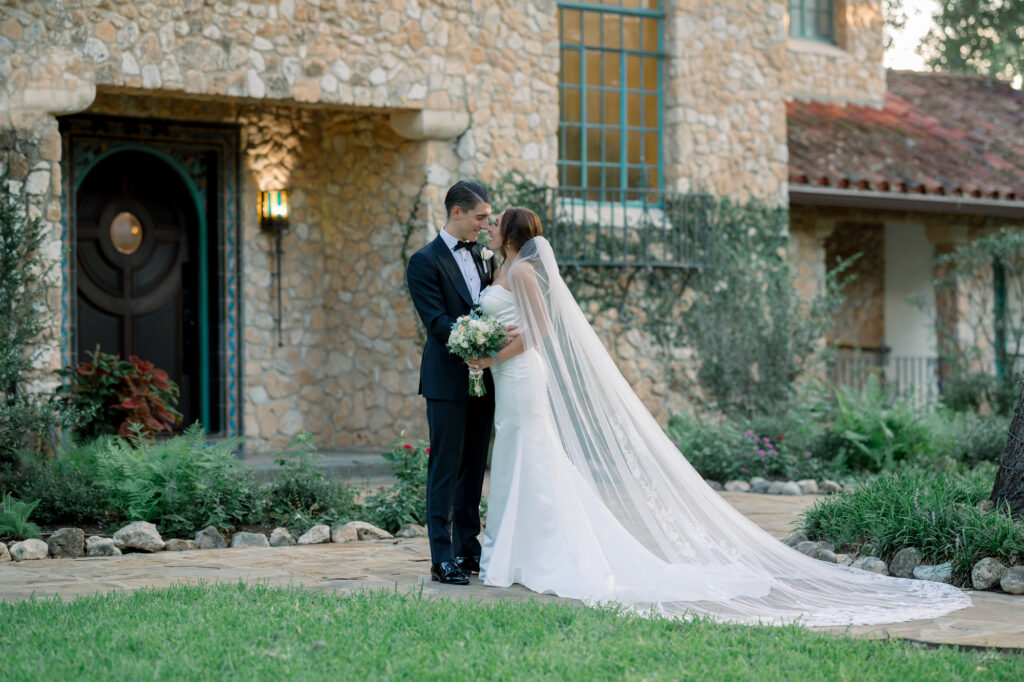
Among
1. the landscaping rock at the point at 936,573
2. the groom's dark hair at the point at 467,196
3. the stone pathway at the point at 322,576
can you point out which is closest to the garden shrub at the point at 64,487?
the stone pathway at the point at 322,576

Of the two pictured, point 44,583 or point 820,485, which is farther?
point 820,485

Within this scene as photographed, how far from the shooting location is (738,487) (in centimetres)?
1041

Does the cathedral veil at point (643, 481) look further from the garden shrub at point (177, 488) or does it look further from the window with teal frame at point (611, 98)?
the window with teal frame at point (611, 98)

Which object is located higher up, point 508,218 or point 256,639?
point 508,218

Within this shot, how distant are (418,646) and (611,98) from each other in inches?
351

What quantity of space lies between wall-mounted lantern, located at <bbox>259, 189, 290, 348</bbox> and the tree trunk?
7.30m

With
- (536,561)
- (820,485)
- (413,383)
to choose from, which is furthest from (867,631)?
(413,383)

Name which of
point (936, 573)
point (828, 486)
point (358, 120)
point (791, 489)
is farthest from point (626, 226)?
point (936, 573)

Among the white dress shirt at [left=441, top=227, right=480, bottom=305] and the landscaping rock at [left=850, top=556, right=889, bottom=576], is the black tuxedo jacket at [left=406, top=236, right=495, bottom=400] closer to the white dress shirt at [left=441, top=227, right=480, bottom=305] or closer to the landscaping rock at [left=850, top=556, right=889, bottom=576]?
the white dress shirt at [left=441, top=227, right=480, bottom=305]

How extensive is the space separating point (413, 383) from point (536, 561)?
5636mm

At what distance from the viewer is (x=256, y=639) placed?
4.80m

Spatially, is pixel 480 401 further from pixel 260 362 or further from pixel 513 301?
pixel 260 362

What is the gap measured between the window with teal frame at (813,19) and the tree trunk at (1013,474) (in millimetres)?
10732

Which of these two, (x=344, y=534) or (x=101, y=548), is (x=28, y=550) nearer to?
(x=101, y=548)
